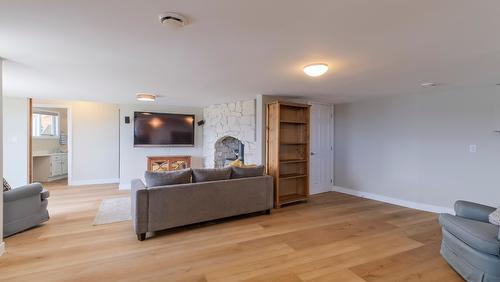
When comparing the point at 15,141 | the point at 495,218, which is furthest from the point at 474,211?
the point at 15,141

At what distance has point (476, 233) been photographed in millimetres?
2154

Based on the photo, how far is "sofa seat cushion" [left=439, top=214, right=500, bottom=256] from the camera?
2029 mm

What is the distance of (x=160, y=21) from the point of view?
1741 millimetres

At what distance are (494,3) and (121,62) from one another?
3.18 metres

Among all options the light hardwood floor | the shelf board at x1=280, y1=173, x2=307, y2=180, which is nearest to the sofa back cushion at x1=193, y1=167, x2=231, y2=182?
the light hardwood floor

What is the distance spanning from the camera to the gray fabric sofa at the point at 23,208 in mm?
3080

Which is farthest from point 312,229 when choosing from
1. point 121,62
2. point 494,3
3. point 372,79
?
point 121,62

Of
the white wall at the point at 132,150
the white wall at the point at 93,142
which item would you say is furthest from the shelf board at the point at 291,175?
the white wall at the point at 93,142

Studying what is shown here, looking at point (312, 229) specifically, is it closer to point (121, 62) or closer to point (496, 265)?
point (496, 265)

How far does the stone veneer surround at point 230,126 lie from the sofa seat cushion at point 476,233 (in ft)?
11.0

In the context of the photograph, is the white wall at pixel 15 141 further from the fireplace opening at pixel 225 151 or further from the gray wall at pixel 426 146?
the gray wall at pixel 426 146

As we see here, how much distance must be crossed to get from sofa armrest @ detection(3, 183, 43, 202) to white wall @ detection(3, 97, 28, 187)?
2.61 m

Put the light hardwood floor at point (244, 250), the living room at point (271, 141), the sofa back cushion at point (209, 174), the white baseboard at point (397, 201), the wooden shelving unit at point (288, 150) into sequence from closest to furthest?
the living room at point (271, 141), the light hardwood floor at point (244, 250), the sofa back cushion at point (209, 174), the white baseboard at point (397, 201), the wooden shelving unit at point (288, 150)

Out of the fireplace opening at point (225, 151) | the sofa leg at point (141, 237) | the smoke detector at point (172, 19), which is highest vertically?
the smoke detector at point (172, 19)
